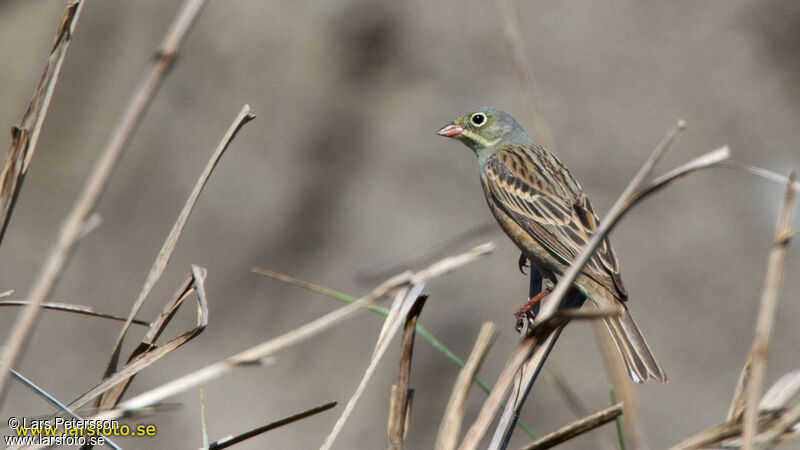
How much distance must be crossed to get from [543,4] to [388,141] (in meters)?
1.68

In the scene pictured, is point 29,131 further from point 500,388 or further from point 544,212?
point 544,212

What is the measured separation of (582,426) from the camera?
7.04 feet

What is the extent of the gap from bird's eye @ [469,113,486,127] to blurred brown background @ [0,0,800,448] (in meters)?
1.62

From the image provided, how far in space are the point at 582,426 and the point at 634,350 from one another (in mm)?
1640

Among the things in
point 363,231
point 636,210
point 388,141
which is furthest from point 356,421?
point 636,210

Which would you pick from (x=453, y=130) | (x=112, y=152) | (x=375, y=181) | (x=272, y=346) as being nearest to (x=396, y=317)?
(x=272, y=346)

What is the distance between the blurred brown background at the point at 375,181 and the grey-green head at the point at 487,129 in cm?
158

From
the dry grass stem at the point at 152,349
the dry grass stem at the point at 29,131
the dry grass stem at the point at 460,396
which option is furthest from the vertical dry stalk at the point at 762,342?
the dry grass stem at the point at 29,131

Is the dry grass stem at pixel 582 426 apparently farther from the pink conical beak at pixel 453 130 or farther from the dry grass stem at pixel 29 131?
the pink conical beak at pixel 453 130

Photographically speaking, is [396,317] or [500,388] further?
[396,317]

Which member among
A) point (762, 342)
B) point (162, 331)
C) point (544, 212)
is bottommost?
point (762, 342)

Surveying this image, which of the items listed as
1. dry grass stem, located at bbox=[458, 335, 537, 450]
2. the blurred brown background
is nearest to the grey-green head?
the blurred brown background

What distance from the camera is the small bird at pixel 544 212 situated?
13.0 ft

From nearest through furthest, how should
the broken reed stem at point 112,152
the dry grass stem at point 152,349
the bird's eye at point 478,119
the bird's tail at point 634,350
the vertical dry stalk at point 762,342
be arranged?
1. the broken reed stem at point 112,152
2. the vertical dry stalk at point 762,342
3. the dry grass stem at point 152,349
4. the bird's tail at point 634,350
5. the bird's eye at point 478,119
